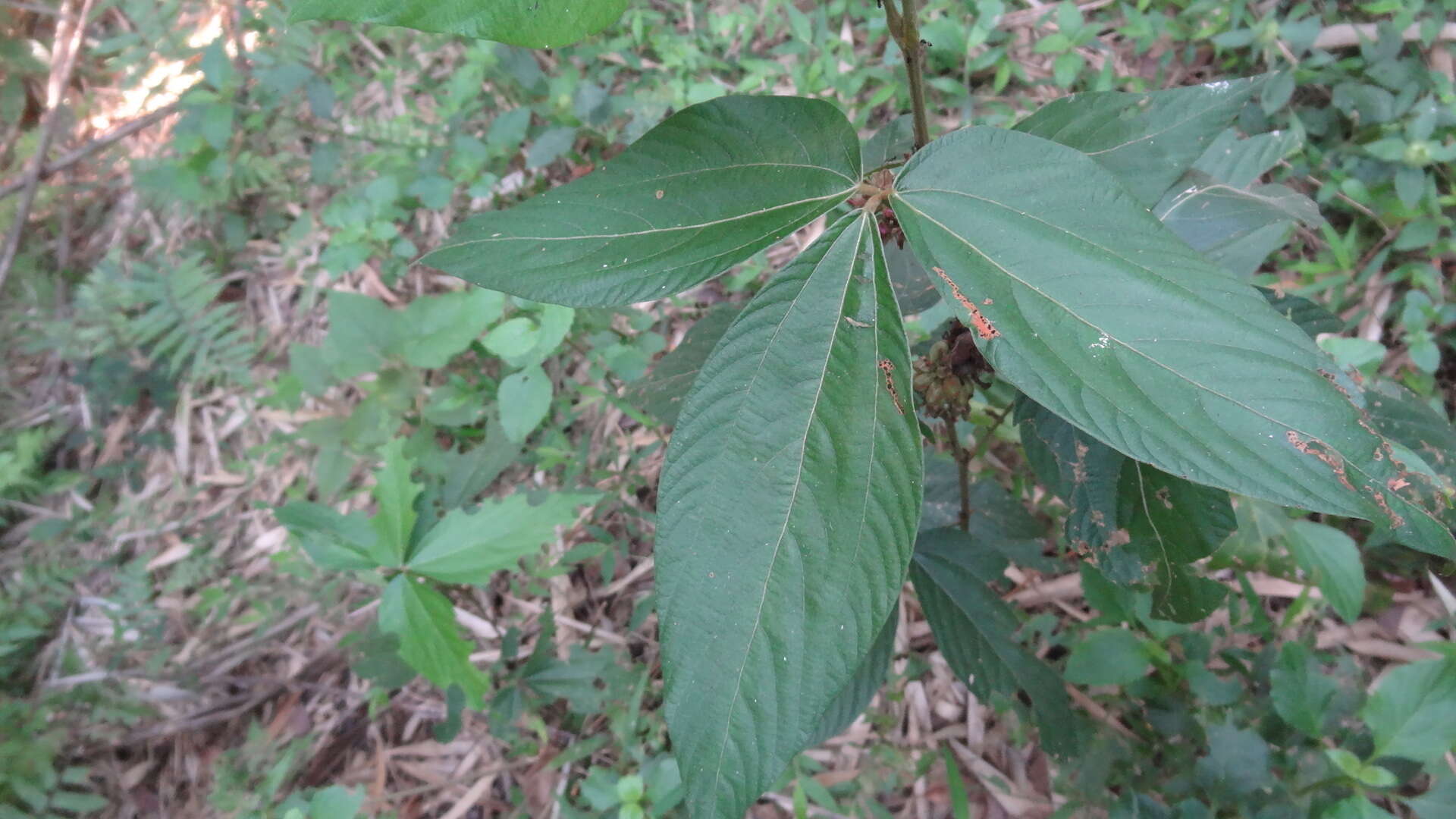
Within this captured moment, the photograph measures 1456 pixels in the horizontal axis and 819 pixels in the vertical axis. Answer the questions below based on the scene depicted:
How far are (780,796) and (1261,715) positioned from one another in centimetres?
78

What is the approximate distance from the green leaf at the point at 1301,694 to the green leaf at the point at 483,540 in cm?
104

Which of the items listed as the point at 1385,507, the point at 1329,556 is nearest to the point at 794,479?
the point at 1385,507

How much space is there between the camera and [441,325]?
166 cm

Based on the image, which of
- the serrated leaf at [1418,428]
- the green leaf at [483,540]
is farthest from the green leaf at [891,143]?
the green leaf at [483,540]

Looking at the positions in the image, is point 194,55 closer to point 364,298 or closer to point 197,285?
point 197,285

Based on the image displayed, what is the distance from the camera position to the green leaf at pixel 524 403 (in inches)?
54.7

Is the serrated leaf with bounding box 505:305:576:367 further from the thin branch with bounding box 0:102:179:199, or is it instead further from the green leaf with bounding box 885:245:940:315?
the thin branch with bounding box 0:102:179:199

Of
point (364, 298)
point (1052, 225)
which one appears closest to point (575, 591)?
point (364, 298)

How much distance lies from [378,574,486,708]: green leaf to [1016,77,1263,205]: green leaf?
1003 millimetres

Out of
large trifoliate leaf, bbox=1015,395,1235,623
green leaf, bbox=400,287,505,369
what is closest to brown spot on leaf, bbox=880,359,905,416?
large trifoliate leaf, bbox=1015,395,1235,623

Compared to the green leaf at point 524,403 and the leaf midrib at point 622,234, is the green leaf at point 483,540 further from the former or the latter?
the leaf midrib at point 622,234

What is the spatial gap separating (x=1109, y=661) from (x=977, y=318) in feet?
2.79

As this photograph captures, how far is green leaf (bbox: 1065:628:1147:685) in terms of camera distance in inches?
44.2

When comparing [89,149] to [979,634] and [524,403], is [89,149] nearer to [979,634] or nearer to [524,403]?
[524,403]
